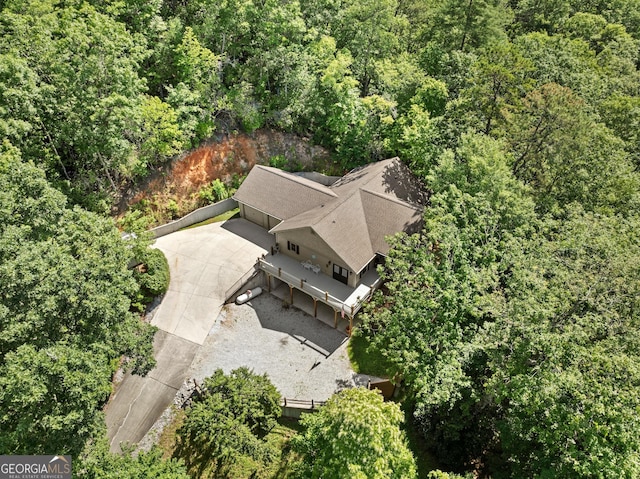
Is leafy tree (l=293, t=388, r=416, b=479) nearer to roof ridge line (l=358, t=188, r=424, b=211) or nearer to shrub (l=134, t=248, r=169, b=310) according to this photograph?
shrub (l=134, t=248, r=169, b=310)

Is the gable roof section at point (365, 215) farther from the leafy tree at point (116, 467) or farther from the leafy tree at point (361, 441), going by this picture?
the leafy tree at point (116, 467)

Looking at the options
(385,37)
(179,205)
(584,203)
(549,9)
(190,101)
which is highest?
(549,9)

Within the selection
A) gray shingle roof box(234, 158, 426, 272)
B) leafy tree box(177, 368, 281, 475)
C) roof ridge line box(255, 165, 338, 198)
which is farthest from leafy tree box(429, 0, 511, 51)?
leafy tree box(177, 368, 281, 475)

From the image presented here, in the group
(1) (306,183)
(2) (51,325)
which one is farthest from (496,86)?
(2) (51,325)

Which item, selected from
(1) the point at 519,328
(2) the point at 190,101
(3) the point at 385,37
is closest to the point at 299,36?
(3) the point at 385,37

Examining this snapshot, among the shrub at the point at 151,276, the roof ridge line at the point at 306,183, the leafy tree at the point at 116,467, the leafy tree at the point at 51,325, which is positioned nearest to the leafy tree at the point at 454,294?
the roof ridge line at the point at 306,183

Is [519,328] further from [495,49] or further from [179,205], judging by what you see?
Answer: [179,205]
